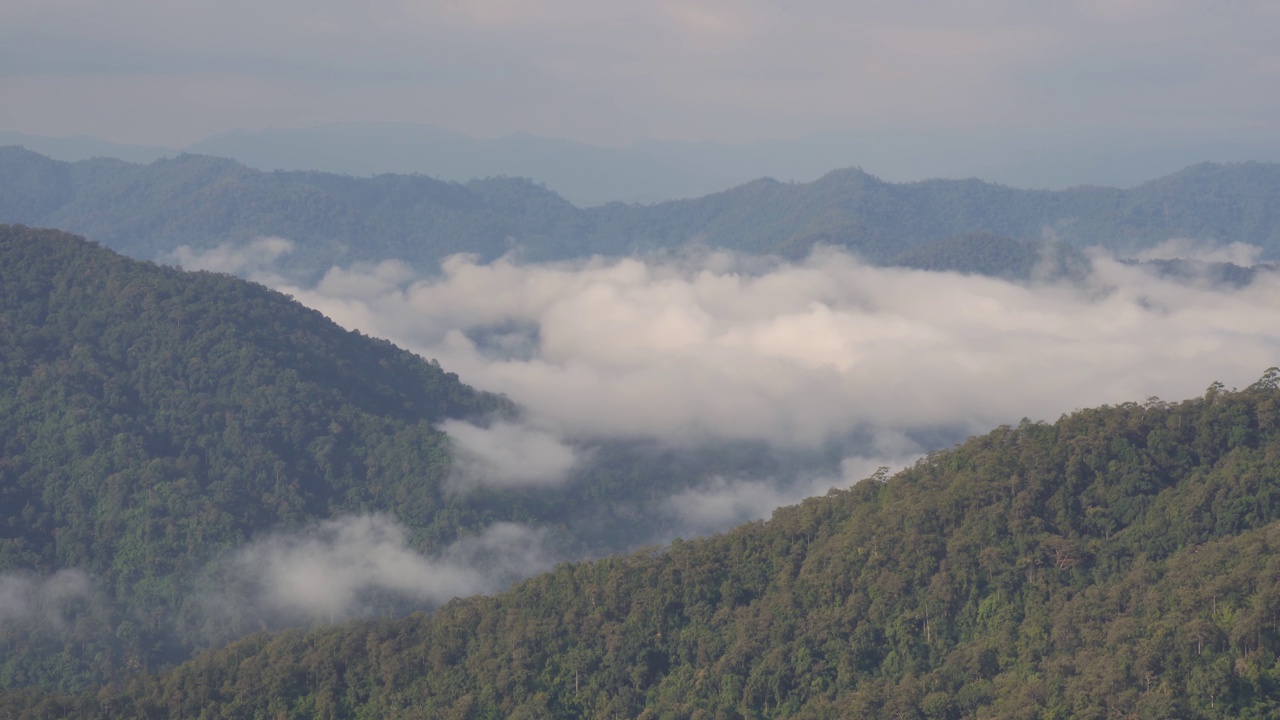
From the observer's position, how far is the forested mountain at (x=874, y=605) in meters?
43.8

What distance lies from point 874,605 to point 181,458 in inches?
2022

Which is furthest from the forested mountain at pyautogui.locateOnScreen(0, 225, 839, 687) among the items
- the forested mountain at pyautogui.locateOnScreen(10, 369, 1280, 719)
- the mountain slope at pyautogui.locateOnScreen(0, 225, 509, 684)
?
the forested mountain at pyautogui.locateOnScreen(10, 369, 1280, 719)

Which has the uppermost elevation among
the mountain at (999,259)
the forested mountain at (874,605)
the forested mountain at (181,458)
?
the mountain at (999,259)

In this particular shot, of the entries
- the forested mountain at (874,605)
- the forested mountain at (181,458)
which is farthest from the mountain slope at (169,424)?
the forested mountain at (874,605)

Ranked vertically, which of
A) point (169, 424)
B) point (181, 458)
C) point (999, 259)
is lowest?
point (181, 458)

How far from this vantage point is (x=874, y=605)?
4800 centimetres

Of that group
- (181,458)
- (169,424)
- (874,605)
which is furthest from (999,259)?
(874,605)

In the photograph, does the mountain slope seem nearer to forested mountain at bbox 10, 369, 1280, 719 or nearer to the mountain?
forested mountain at bbox 10, 369, 1280, 719

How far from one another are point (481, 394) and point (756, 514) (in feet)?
69.1

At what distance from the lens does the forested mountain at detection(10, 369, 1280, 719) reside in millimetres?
43844

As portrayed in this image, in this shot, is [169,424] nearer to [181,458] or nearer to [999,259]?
[181,458]

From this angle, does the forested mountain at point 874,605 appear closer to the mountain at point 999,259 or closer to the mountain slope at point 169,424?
the mountain slope at point 169,424

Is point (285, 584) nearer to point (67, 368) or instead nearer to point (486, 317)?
point (67, 368)

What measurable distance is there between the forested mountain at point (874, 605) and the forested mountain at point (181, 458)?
2282 centimetres
